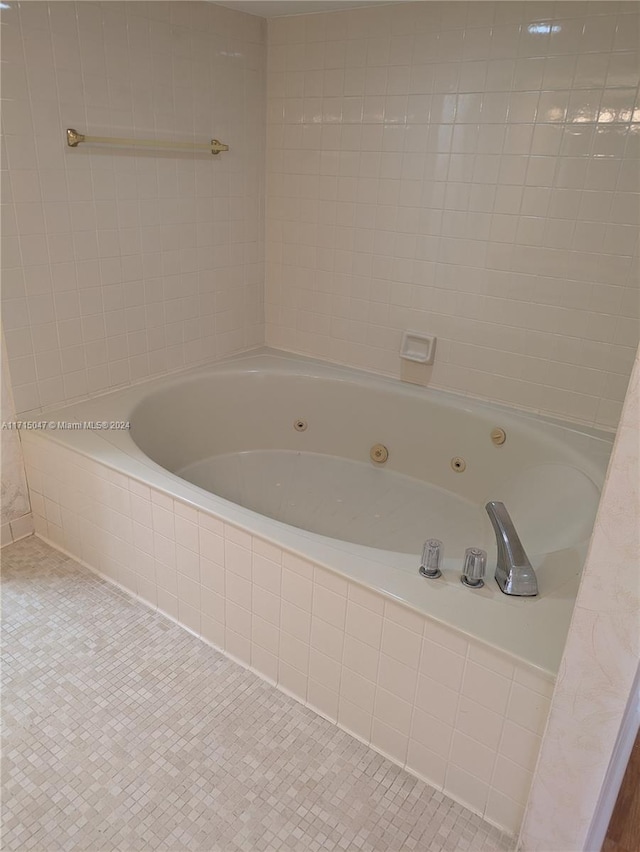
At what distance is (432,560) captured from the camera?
1.46 meters

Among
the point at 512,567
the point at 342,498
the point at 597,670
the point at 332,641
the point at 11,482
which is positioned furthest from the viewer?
the point at 342,498

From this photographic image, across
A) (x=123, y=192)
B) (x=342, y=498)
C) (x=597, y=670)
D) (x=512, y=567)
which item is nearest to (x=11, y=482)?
(x=123, y=192)

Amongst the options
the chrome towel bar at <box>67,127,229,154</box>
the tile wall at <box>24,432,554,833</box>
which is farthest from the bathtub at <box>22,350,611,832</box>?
the chrome towel bar at <box>67,127,229,154</box>

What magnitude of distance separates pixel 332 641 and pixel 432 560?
33cm

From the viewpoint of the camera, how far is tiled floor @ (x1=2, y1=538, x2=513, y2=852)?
1.34 metres

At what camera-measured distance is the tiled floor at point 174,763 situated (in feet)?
4.41

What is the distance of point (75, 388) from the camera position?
7.47 ft

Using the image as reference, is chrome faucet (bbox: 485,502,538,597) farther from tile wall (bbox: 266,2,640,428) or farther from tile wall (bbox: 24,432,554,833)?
tile wall (bbox: 266,2,640,428)

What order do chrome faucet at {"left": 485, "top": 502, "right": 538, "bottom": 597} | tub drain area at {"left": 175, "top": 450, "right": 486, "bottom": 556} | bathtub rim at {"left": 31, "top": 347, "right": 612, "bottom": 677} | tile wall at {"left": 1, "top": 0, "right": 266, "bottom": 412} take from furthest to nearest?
1. tub drain area at {"left": 175, "top": 450, "right": 486, "bottom": 556}
2. tile wall at {"left": 1, "top": 0, "right": 266, "bottom": 412}
3. chrome faucet at {"left": 485, "top": 502, "right": 538, "bottom": 597}
4. bathtub rim at {"left": 31, "top": 347, "right": 612, "bottom": 677}

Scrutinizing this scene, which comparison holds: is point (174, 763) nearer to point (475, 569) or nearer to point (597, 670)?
point (475, 569)

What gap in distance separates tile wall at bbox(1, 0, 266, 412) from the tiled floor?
923 millimetres

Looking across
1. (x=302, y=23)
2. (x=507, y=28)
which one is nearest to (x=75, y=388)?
(x=302, y=23)

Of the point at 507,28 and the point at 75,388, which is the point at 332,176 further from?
the point at 75,388

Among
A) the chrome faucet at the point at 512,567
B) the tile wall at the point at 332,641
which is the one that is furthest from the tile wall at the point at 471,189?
the tile wall at the point at 332,641
